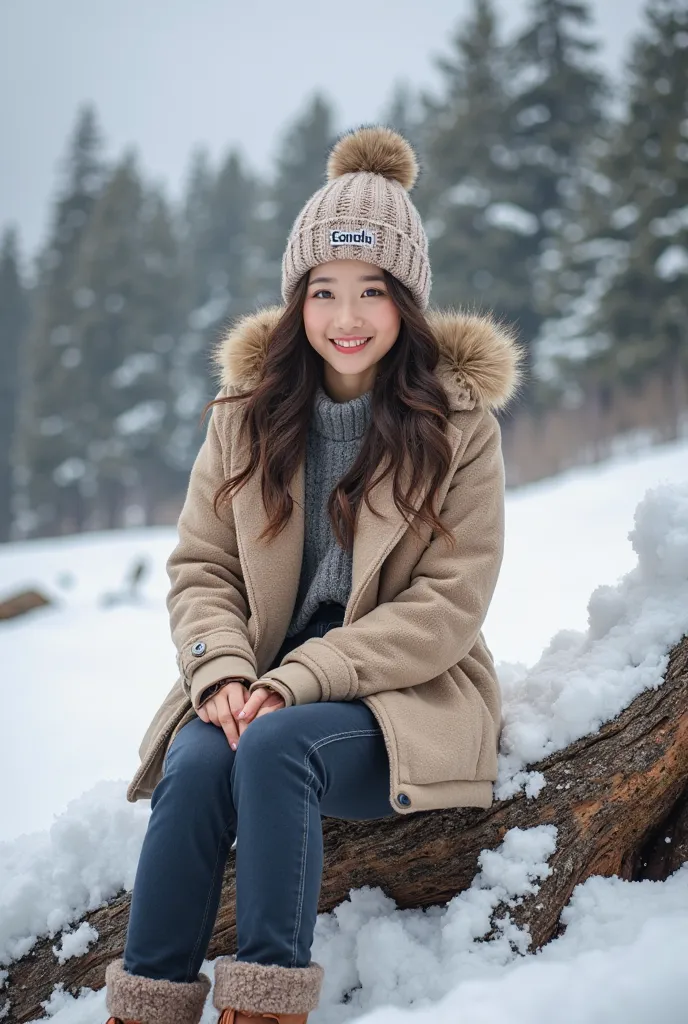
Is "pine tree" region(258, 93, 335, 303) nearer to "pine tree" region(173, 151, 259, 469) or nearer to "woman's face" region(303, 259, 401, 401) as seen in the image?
"pine tree" region(173, 151, 259, 469)

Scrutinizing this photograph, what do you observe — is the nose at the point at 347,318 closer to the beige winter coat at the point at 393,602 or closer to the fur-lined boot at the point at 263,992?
the beige winter coat at the point at 393,602

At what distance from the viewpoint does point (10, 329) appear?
30391mm

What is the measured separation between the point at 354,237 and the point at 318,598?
1.08 m

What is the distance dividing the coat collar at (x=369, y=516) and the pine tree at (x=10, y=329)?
2896cm

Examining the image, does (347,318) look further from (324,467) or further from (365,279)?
(324,467)

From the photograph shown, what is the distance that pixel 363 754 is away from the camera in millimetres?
2150

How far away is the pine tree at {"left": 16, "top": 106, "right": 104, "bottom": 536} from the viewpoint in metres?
24.3

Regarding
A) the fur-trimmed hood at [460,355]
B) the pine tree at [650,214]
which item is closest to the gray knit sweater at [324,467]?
the fur-trimmed hood at [460,355]

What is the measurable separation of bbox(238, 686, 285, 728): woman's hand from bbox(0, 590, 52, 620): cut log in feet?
26.6

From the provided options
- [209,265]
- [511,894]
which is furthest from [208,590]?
[209,265]

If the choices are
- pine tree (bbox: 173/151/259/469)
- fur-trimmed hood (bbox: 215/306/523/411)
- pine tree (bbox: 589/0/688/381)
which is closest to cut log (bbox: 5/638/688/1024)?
fur-trimmed hood (bbox: 215/306/523/411)

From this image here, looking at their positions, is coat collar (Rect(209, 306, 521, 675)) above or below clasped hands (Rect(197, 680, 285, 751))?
above

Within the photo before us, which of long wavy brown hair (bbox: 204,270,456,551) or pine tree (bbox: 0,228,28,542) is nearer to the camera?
long wavy brown hair (bbox: 204,270,456,551)

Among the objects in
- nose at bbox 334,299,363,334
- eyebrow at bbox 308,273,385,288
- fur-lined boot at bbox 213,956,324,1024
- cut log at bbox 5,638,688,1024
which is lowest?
fur-lined boot at bbox 213,956,324,1024
